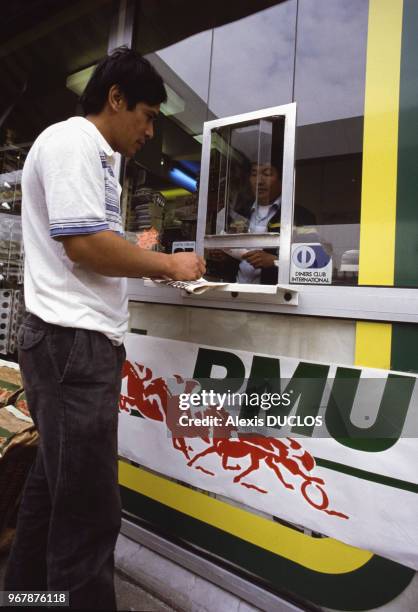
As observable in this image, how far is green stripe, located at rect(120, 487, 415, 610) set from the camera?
5.06 ft

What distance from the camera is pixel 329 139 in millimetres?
1794

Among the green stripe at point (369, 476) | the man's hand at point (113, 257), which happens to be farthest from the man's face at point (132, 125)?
the green stripe at point (369, 476)

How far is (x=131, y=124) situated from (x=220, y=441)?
4.70 feet

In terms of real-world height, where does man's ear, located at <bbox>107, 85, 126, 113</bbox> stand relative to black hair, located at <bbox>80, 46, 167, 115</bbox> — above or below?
below

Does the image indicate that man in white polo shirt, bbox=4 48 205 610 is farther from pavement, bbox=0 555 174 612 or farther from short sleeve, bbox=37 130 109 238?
pavement, bbox=0 555 174 612

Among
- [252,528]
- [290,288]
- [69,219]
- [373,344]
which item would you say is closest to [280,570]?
[252,528]

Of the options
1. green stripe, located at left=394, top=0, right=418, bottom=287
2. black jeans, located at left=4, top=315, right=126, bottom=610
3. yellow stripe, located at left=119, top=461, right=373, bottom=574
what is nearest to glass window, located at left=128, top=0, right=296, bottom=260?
green stripe, located at left=394, top=0, right=418, bottom=287

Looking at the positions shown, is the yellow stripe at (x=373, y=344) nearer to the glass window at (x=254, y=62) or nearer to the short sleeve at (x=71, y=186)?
the short sleeve at (x=71, y=186)

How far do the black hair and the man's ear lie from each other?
1cm

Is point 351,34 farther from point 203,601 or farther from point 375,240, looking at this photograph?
point 203,601

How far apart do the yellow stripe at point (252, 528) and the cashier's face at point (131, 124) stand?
171 cm

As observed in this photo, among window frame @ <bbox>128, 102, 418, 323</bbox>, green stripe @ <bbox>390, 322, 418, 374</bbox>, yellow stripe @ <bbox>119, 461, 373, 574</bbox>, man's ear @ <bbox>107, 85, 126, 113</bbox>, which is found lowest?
yellow stripe @ <bbox>119, 461, 373, 574</bbox>

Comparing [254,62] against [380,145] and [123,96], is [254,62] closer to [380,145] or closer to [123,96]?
[380,145]

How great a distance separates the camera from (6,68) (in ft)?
11.6
